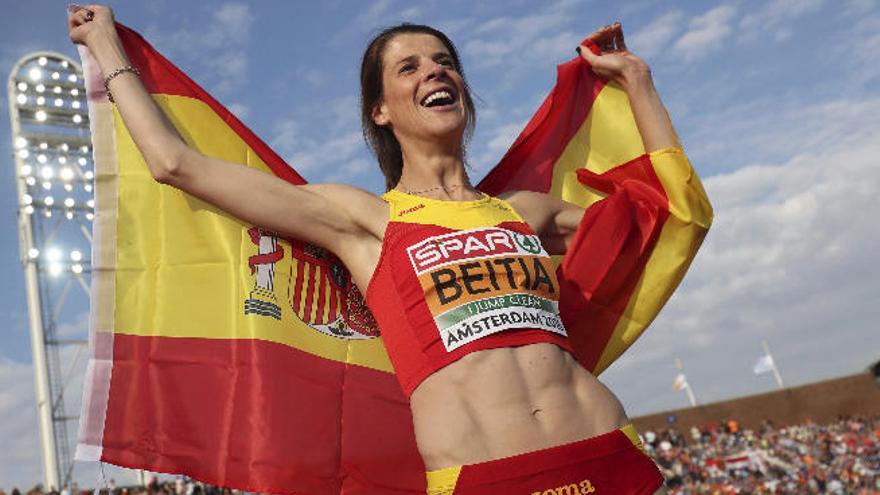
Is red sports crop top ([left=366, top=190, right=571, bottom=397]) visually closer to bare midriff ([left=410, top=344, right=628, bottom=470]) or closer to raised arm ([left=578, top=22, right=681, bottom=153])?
bare midriff ([left=410, top=344, right=628, bottom=470])

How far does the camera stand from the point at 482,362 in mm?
3004

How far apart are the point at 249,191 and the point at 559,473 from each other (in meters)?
1.63

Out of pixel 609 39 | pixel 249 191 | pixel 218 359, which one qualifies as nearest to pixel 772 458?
pixel 609 39

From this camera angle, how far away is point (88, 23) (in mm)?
3793

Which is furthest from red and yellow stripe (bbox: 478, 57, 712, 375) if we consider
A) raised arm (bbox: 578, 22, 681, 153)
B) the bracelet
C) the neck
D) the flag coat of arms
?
the bracelet

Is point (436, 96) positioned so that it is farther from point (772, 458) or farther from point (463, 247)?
point (772, 458)

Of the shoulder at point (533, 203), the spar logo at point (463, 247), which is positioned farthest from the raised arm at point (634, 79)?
the spar logo at point (463, 247)

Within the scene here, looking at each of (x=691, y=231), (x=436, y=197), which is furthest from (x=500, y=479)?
(x=691, y=231)

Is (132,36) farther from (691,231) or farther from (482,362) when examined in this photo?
(691,231)

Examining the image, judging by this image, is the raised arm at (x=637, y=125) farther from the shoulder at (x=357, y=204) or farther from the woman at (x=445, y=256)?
the shoulder at (x=357, y=204)

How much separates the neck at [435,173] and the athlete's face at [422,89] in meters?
0.07

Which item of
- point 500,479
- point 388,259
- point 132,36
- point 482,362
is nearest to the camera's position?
point 500,479

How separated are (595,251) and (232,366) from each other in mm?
1736

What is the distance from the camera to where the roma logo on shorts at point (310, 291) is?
3771 mm
